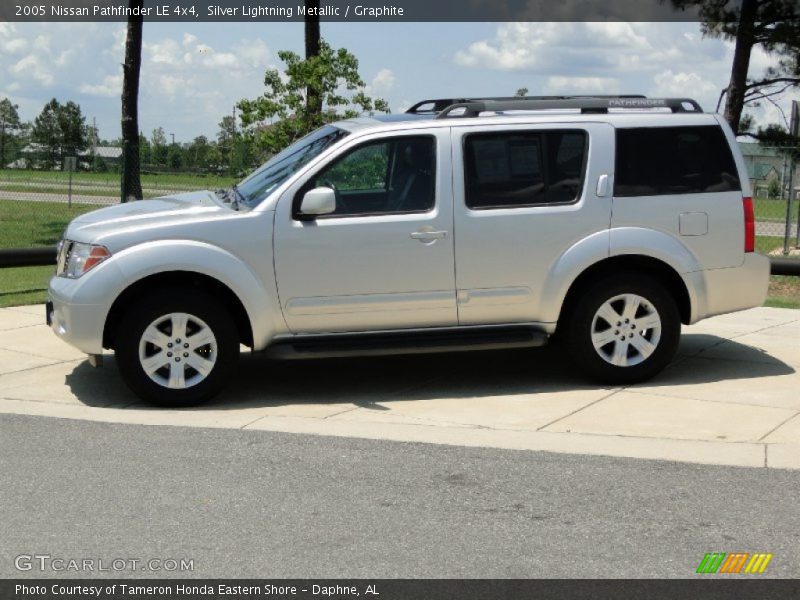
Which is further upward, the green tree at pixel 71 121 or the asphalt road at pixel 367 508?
the green tree at pixel 71 121

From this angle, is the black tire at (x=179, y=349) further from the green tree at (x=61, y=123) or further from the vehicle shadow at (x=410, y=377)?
the green tree at (x=61, y=123)

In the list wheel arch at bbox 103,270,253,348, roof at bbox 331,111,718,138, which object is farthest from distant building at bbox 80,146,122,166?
wheel arch at bbox 103,270,253,348

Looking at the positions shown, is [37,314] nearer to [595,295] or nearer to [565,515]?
[595,295]

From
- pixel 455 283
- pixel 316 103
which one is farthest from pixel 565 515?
pixel 316 103


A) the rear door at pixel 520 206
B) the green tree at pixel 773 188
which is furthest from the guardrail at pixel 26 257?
the green tree at pixel 773 188

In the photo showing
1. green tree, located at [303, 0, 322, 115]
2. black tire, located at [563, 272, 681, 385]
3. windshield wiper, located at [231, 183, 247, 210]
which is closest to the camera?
windshield wiper, located at [231, 183, 247, 210]

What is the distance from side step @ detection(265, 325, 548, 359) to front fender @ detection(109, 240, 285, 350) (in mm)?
184

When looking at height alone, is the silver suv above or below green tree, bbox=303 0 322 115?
below

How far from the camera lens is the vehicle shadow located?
8.02 m

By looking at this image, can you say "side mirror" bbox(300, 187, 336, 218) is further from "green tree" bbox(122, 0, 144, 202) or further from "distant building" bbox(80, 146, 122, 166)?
"distant building" bbox(80, 146, 122, 166)

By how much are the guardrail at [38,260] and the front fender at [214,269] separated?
229 inches

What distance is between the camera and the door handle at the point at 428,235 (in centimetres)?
779

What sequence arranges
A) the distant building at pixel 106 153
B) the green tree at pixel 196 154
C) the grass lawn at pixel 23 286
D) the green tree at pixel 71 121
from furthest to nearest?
the green tree at pixel 71 121 → the green tree at pixel 196 154 → the distant building at pixel 106 153 → the grass lawn at pixel 23 286

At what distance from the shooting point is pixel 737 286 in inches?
330
